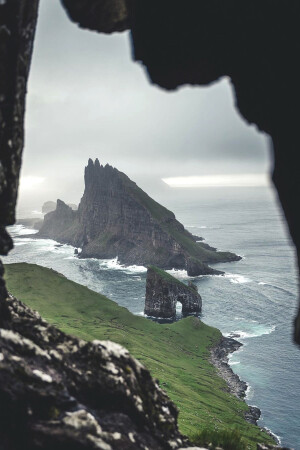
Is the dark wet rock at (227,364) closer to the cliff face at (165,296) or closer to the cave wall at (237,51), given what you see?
the cliff face at (165,296)

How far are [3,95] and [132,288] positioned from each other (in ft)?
626

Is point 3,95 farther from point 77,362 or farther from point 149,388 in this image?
point 149,388

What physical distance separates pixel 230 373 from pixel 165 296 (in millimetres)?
52406

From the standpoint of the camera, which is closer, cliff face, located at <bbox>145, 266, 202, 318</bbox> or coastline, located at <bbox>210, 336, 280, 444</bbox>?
coastline, located at <bbox>210, 336, 280, 444</bbox>

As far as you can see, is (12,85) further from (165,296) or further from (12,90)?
(165,296)

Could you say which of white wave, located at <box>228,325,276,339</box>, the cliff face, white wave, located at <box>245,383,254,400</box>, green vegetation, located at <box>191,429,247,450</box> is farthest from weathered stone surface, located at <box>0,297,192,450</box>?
the cliff face

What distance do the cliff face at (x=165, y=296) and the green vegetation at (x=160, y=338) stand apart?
17269 mm

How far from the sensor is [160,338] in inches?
4921

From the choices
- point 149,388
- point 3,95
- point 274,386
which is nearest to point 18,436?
point 149,388

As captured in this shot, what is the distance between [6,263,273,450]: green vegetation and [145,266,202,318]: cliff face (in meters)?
17.3

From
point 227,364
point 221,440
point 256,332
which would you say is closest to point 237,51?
point 221,440

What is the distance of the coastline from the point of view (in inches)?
3191

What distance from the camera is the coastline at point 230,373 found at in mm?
81062

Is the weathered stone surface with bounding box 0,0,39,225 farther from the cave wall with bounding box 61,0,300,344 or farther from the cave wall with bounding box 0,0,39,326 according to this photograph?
the cave wall with bounding box 61,0,300,344
